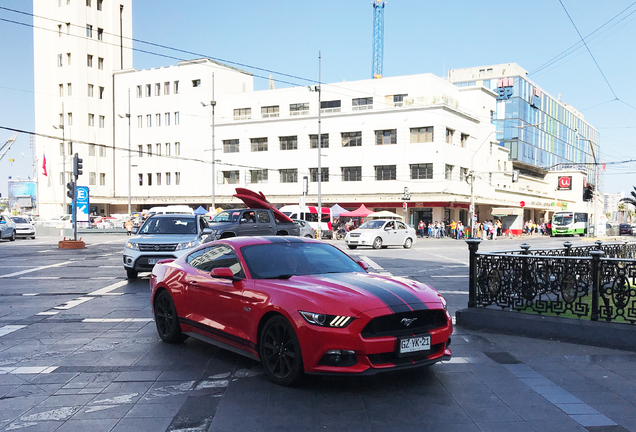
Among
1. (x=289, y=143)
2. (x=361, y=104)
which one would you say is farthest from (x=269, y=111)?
(x=361, y=104)

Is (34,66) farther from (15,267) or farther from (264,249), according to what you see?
(264,249)

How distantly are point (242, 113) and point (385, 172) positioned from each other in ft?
59.7

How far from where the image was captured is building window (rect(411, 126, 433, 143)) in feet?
163

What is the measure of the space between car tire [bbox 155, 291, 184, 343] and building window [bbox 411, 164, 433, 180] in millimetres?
43939

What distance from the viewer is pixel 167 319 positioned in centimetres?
715

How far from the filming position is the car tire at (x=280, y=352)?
504 cm

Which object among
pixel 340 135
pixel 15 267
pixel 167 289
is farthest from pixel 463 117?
pixel 167 289

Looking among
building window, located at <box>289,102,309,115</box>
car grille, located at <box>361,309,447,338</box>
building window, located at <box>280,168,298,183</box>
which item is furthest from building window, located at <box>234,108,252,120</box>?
car grille, located at <box>361,309,447,338</box>

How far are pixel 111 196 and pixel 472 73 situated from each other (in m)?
71.3

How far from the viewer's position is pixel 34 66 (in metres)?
65.3

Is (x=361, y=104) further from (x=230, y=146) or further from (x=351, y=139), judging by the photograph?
(x=230, y=146)

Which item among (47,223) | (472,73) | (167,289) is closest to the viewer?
(167,289)

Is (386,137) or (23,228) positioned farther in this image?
(386,137)

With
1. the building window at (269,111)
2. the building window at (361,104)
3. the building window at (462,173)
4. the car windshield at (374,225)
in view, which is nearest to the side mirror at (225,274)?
the car windshield at (374,225)
